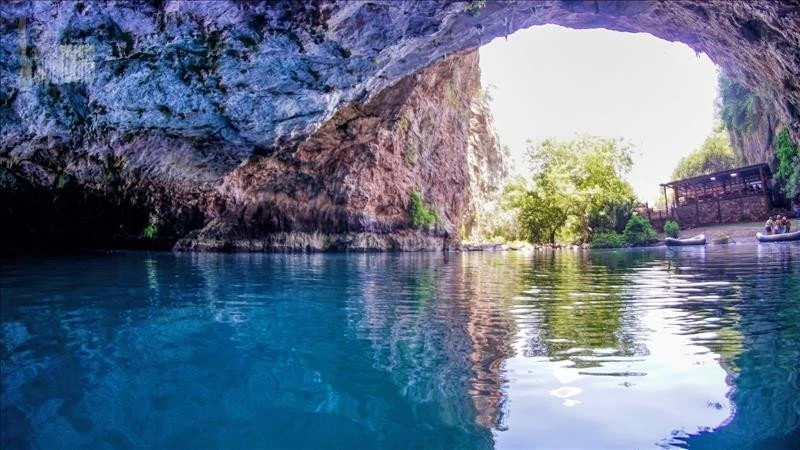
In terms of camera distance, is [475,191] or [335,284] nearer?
[335,284]

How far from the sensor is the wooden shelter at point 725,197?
117 feet

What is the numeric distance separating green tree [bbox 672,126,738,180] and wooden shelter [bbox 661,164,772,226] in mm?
16366

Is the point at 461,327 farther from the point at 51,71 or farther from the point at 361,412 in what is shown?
the point at 51,71

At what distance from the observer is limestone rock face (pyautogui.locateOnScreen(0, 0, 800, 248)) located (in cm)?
1106

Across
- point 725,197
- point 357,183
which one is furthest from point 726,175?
point 357,183

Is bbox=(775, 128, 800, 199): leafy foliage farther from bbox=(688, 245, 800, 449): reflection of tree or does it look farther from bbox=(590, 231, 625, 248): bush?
bbox=(688, 245, 800, 449): reflection of tree

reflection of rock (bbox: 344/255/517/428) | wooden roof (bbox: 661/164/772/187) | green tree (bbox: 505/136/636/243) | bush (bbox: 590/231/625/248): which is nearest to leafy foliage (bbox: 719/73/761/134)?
wooden roof (bbox: 661/164/772/187)

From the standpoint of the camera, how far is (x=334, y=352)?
499 cm

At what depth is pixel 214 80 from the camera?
13.8m

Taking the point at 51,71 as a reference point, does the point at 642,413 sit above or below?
below

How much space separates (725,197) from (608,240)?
30.8ft

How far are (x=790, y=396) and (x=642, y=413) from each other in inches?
48.3

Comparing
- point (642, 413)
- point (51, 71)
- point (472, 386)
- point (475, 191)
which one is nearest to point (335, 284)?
point (472, 386)

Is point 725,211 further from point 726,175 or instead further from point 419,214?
Answer: point 419,214
